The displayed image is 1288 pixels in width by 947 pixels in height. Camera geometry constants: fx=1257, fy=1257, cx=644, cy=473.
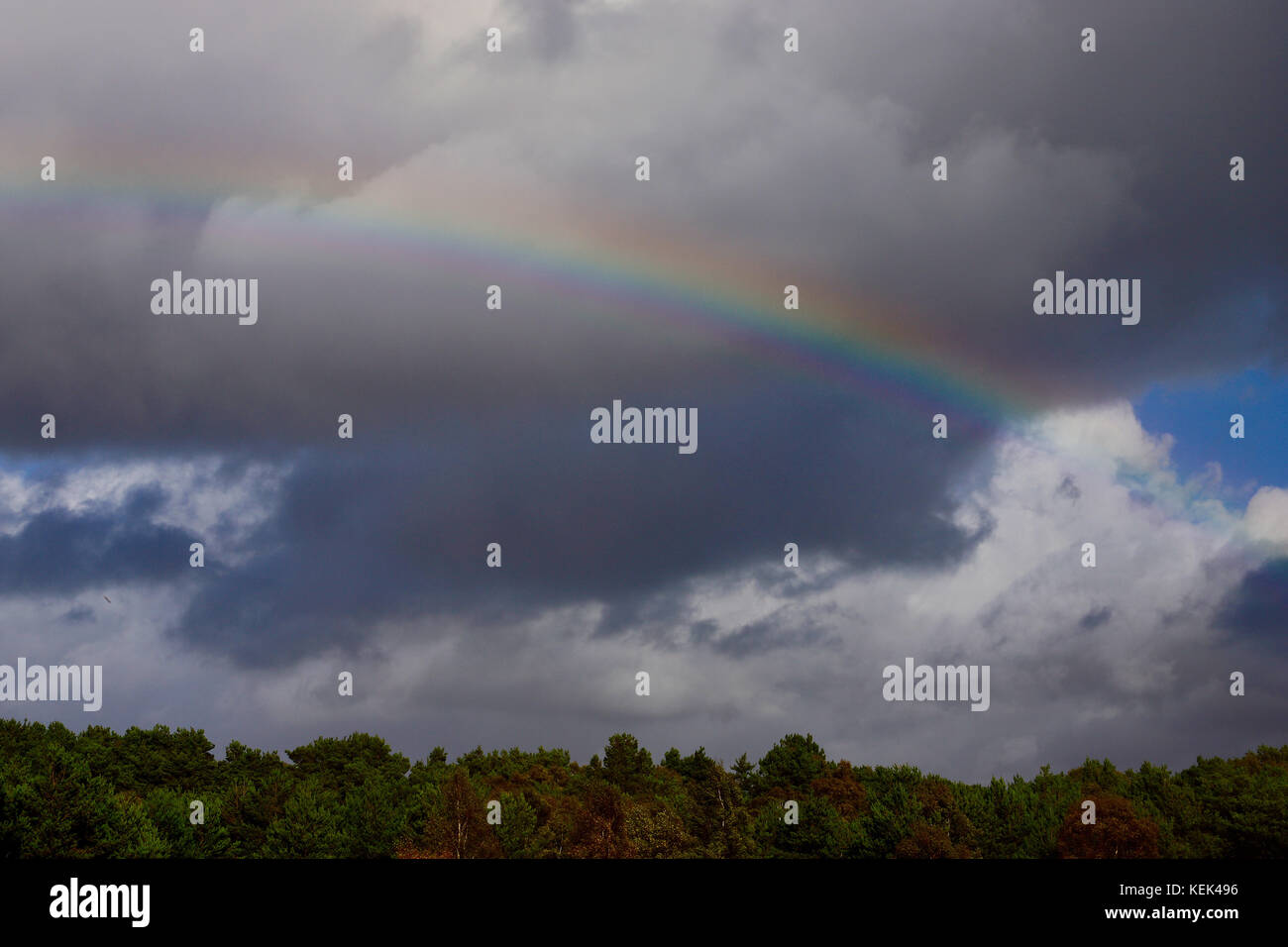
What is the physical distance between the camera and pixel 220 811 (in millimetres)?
140500

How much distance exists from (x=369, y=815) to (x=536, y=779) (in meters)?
61.6

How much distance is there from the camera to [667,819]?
131 metres

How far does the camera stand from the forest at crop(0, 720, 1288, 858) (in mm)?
114375

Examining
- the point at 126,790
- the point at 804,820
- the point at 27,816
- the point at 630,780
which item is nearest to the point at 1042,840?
the point at 804,820

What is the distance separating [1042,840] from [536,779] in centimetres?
9291

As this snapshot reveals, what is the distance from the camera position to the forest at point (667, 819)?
11438cm

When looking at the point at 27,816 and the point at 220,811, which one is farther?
the point at 220,811
